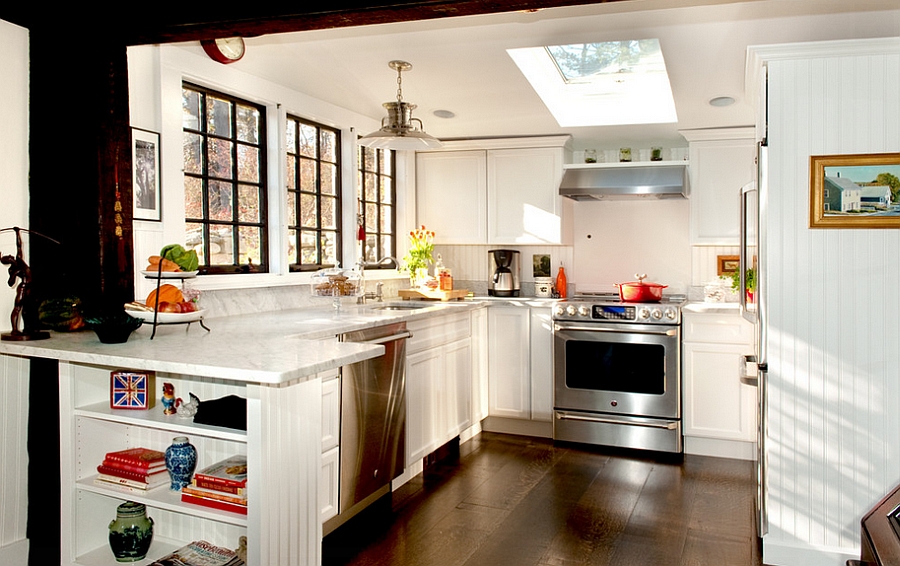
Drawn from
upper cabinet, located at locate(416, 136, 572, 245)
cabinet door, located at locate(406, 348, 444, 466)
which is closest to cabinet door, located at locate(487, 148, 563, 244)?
upper cabinet, located at locate(416, 136, 572, 245)

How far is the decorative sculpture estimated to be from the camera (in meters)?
2.54

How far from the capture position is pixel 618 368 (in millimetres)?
4645

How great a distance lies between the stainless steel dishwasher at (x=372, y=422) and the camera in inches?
127

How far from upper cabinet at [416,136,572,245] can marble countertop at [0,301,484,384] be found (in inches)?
90.0

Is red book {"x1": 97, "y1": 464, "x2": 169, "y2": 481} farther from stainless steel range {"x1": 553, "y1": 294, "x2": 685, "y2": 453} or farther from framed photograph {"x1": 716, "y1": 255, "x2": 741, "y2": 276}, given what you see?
framed photograph {"x1": 716, "y1": 255, "x2": 741, "y2": 276}

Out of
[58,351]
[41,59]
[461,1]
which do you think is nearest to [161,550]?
[58,351]

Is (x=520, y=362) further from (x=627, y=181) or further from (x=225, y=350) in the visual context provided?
(x=225, y=350)

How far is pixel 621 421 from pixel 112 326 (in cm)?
327

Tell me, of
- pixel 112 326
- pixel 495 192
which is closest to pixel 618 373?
pixel 495 192

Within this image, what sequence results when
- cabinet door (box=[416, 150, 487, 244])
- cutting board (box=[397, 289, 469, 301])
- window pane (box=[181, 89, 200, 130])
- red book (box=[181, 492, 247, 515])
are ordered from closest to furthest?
1. red book (box=[181, 492, 247, 515])
2. window pane (box=[181, 89, 200, 130])
3. cutting board (box=[397, 289, 469, 301])
4. cabinet door (box=[416, 150, 487, 244])

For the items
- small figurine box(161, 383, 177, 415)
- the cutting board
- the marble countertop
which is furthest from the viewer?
the cutting board

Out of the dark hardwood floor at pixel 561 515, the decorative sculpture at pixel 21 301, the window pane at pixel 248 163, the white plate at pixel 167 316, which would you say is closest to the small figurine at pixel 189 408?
the white plate at pixel 167 316

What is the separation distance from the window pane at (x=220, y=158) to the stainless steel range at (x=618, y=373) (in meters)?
2.33

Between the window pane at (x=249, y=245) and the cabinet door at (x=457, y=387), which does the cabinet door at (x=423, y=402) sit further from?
the window pane at (x=249, y=245)
